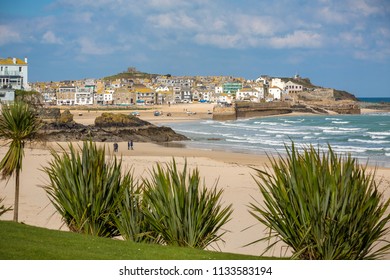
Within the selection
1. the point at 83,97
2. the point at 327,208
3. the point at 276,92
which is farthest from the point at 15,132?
the point at 276,92

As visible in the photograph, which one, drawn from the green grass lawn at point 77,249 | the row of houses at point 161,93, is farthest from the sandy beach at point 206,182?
the row of houses at point 161,93

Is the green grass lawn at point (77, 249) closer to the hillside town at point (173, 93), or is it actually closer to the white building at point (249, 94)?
the hillside town at point (173, 93)

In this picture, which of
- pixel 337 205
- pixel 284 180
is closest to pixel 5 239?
pixel 284 180

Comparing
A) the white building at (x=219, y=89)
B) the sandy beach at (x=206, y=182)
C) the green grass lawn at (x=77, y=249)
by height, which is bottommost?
the sandy beach at (x=206, y=182)

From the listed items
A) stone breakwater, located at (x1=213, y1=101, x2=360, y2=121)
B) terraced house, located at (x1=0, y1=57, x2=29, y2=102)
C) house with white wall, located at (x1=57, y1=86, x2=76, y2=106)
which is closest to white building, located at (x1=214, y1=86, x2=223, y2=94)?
house with white wall, located at (x1=57, y1=86, x2=76, y2=106)

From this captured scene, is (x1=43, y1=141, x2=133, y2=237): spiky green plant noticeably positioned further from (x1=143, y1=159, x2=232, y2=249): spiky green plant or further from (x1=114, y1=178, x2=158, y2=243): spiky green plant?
(x1=143, y1=159, x2=232, y2=249): spiky green plant

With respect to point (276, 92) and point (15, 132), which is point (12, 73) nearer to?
point (15, 132)

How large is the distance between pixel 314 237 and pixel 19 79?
4304 centimetres

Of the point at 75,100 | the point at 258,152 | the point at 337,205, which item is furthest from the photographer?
the point at 75,100

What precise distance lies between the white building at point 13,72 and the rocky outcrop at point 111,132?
21.1ft

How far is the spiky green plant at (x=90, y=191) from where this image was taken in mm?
→ 8133

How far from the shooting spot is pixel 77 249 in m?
6.58

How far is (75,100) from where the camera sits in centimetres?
9556

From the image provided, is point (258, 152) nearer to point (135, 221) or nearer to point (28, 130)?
point (28, 130)
